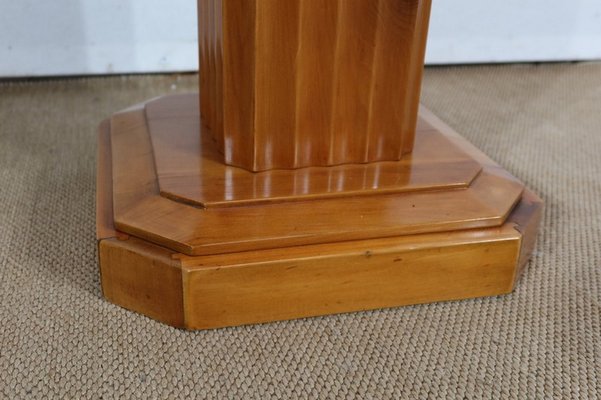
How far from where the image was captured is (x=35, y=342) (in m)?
0.63

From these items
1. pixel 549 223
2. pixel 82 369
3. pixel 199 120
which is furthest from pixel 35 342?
pixel 549 223

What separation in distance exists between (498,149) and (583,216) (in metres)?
0.25

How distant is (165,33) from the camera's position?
55.5 inches

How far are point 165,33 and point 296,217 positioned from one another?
86cm

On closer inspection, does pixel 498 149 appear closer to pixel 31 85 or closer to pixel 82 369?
pixel 82 369

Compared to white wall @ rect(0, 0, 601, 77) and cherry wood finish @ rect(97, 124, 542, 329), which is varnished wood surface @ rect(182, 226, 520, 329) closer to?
cherry wood finish @ rect(97, 124, 542, 329)

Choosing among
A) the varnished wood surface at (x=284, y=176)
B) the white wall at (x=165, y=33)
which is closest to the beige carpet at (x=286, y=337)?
the varnished wood surface at (x=284, y=176)

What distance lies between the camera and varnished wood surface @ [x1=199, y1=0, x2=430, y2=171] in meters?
0.69

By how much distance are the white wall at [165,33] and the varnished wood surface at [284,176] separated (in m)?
0.62

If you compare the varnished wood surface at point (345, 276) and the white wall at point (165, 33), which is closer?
the varnished wood surface at point (345, 276)

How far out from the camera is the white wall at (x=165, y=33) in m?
1.35

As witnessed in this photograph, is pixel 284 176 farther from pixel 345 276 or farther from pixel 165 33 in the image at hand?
pixel 165 33

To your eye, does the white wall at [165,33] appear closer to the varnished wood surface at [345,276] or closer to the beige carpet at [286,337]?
the beige carpet at [286,337]

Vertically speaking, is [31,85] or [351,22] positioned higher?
[351,22]
